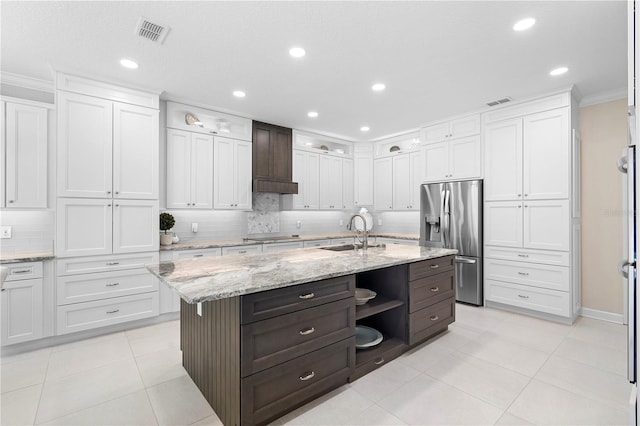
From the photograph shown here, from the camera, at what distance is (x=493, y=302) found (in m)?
4.05

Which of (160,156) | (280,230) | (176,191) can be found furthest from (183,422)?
(280,230)

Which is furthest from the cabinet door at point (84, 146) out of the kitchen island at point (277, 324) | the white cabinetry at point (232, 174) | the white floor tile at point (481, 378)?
the white floor tile at point (481, 378)

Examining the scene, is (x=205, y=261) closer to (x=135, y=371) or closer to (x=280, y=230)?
(x=135, y=371)

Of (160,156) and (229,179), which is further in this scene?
(229,179)

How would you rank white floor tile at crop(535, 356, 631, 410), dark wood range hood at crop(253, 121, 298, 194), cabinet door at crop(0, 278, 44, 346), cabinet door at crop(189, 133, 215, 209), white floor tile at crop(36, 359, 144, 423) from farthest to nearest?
dark wood range hood at crop(253, 121, 298, 194) < cabinet door at crop(189, 133, 215, 209) < cabinet door at crop(0, 278, 44, 346) < white floor tile at crop(535, 356, 631, 410) < white floor tile at crop(36, 359, 144, 423)

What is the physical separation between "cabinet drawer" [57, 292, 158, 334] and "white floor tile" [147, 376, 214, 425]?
144 centimetres

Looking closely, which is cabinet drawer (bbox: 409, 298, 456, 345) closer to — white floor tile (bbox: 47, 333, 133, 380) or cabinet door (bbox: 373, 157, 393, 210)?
white floor tile (bbox: 47, 333, 133, 380)

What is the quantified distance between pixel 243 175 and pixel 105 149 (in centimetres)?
177

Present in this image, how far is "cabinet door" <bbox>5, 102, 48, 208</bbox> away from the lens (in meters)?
2.95

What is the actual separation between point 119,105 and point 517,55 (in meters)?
4.09

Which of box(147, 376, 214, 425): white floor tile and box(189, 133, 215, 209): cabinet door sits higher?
box(189, 133, 215, 209): cabinet door

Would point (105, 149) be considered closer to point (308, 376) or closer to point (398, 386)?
point (308, 376)

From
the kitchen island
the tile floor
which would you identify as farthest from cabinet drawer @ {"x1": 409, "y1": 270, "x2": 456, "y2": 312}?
the tile floor

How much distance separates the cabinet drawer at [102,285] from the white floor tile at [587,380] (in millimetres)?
3928
